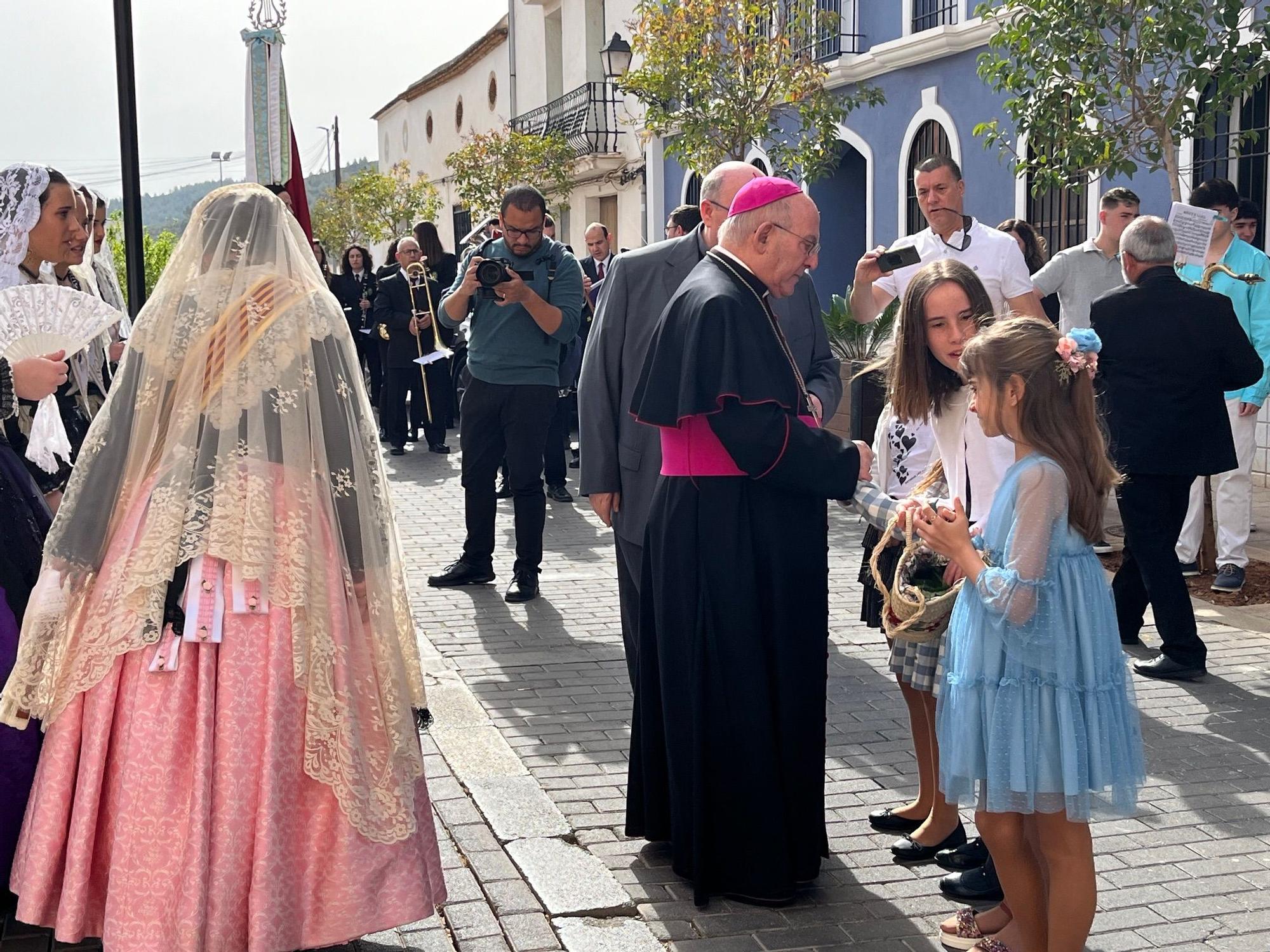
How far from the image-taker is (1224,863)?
456 cm

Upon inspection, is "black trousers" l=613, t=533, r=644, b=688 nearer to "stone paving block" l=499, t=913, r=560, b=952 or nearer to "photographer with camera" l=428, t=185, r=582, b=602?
"stone paving block" l=499, t=913, r=560, b=952

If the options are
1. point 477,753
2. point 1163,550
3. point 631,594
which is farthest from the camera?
point 1163,550

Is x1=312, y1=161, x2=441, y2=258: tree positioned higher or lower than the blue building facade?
higher

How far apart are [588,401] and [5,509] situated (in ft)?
6.57

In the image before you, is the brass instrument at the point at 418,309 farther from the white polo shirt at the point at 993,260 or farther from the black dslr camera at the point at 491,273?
the white polo shirt at the point at 993,260

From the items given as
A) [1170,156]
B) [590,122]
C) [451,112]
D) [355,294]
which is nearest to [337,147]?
[451,112]

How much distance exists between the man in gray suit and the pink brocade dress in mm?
1787

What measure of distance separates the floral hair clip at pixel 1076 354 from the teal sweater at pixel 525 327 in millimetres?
5151

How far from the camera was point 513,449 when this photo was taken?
28.4ft

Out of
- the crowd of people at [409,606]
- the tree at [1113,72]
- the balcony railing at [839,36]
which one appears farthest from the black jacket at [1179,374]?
the balcony railing at [839,36]

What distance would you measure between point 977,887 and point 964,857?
271mm

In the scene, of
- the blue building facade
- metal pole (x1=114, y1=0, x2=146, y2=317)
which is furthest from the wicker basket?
the blue building facade

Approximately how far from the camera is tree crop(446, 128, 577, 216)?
27812 mm

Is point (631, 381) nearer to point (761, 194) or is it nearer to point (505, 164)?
point (761, 194)
